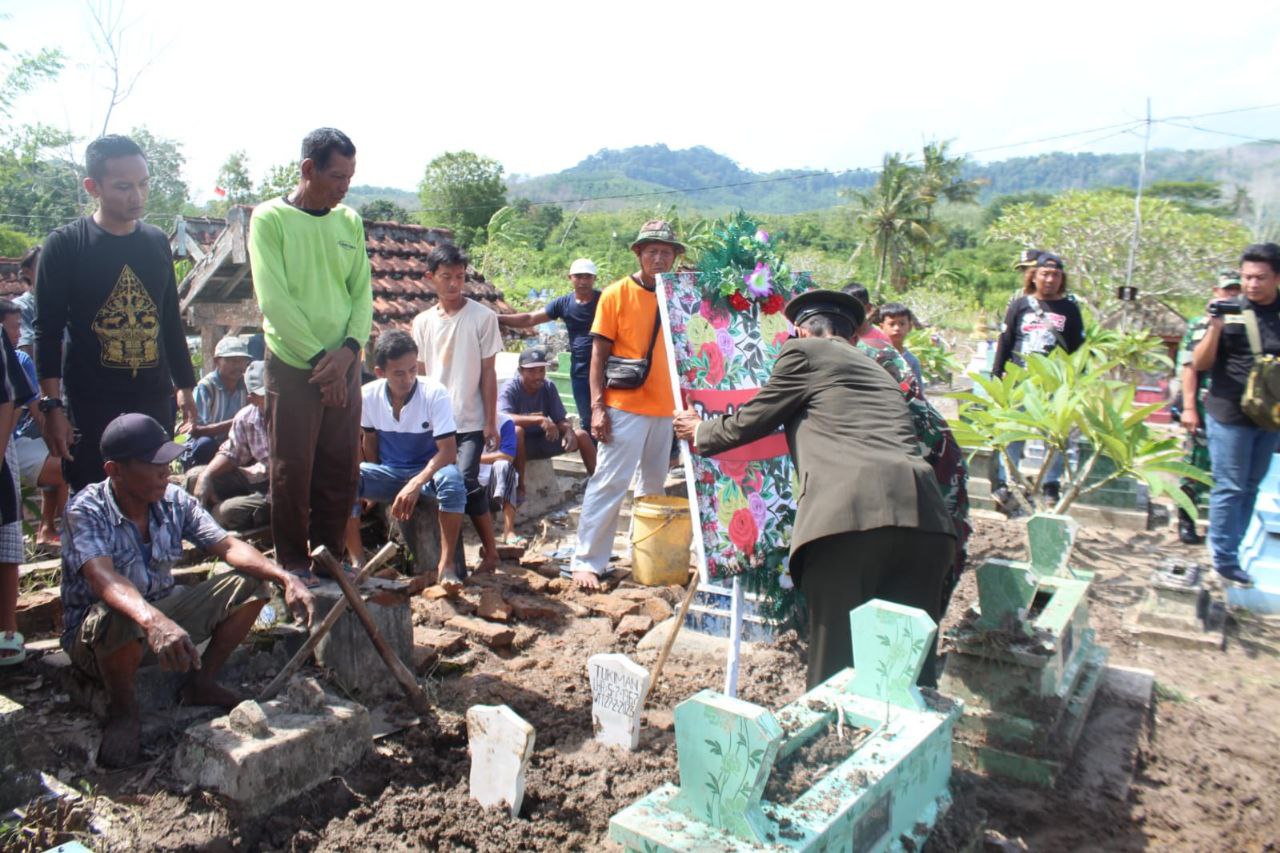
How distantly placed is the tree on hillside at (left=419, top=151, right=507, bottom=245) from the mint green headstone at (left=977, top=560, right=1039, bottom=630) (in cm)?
→ 4613

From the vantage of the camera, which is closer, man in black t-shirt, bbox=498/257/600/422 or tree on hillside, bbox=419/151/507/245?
man in black t-shirt, bbox=498/257/600/422

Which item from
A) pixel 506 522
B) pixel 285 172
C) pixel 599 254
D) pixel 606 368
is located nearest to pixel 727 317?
pixel 606 368

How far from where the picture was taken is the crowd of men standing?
3.29 metres

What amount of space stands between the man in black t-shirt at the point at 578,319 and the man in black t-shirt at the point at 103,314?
293 cm

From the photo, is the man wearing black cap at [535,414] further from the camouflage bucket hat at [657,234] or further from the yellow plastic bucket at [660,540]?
the camouflage bucket hat at [657,234]

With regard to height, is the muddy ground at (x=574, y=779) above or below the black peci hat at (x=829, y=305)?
below

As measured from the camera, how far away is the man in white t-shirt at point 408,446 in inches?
208

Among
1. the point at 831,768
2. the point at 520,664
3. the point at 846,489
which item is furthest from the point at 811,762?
the point at 520,664

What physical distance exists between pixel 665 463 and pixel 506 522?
1.55m

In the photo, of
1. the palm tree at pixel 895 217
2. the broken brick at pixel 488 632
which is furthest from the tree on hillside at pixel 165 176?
the broken brick at pixel 488 632

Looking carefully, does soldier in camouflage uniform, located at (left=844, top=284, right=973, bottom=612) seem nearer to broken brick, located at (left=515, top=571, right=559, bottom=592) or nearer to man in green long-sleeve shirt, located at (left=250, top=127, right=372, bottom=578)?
man in green long-sleeve shirt, located at (left=250, top=127, right=372, bottom=578)

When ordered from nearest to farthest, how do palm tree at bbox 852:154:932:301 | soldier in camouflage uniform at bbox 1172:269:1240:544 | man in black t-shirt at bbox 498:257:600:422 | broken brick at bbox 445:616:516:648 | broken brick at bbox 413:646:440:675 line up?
broken brick at bbox 413:646:440:675 → broken brick at bbox 445:616:516:648 → soldier in camouflage uniform at bbox 1172:269:1240:544 → man in black t-shirt at bbox 498:257:600:422 → palm tree at bbox 852:154:932:301

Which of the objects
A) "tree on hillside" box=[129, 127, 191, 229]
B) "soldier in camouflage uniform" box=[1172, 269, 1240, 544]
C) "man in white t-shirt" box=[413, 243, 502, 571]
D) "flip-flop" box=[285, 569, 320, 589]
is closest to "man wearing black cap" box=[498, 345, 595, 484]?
"man in white t-shirt" box=[413, 243, 502, 571]

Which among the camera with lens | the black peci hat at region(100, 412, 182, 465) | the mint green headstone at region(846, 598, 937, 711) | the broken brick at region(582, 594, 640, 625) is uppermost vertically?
the camera with lens
